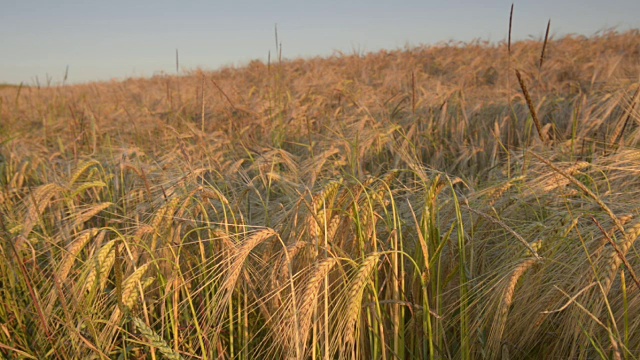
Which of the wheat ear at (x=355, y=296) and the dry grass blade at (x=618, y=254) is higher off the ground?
the dry grass blade at (x=618, y=254)

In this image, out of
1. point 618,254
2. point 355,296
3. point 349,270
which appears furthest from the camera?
point 349,270

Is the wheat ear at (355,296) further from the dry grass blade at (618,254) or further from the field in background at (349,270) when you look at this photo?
the dry grass blade at (618,254)

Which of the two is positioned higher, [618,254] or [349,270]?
[618,254]

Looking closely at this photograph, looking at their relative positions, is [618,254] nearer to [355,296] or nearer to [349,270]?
[355,296]

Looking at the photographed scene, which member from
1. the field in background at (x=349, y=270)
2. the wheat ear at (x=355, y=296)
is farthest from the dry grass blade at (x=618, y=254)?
the wheat ear at (x=355, y=296)

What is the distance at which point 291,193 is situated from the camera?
1999mm

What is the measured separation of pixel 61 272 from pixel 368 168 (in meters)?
2.06

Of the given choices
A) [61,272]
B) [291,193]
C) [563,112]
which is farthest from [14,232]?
[563,112]

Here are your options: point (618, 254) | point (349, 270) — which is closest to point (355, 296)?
point (349, 270)

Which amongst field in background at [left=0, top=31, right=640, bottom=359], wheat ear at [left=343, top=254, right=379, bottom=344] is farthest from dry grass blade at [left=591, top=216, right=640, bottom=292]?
wheat ear at [left=343, top=254, right=379, bottom=344]

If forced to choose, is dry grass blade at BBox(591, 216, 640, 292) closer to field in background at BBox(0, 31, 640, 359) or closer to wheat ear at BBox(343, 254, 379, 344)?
field in background at BBox(0, 31, 640, 359)

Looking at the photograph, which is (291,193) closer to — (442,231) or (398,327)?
(442,231)

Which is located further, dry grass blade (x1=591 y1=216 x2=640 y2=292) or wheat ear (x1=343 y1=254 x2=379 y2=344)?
wheat ear (x1=343 y1=254 x2=379 y2=344)

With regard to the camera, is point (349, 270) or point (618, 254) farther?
point (349, 270)
